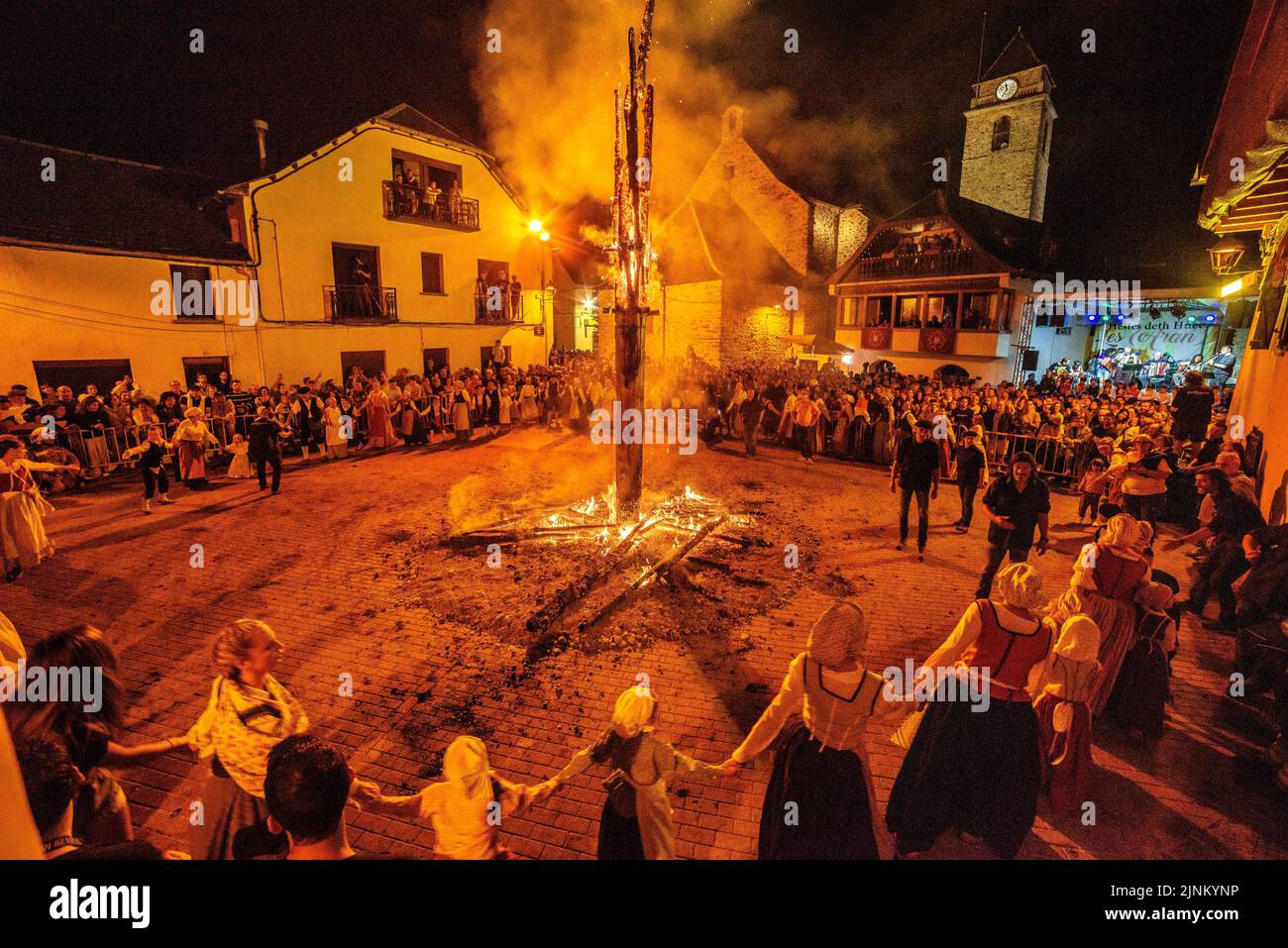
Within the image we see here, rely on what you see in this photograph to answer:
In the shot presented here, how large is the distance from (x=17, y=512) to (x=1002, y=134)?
4960 centimetres

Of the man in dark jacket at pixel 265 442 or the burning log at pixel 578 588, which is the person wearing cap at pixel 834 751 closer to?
the burning log at pixel 578 588

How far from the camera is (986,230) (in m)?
28.1

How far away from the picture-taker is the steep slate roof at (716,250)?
31.2 metres

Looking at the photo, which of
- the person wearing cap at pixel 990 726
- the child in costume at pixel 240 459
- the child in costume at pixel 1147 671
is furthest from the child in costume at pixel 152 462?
the child in costume at pixel 1147 671

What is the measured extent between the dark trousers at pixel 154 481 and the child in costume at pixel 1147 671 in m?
13.4

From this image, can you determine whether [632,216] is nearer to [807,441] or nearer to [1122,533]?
[1122,533]

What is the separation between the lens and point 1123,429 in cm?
1222

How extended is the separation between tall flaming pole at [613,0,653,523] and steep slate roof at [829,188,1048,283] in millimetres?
23123

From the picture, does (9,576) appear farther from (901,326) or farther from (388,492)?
(901,326)

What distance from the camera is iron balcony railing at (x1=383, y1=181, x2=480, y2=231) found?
21.1 m

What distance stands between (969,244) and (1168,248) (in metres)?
15.3

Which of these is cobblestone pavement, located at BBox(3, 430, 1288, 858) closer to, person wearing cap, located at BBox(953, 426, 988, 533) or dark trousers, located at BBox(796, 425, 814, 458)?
person wearing cap, located at BBox(953, 426, 988, 533)

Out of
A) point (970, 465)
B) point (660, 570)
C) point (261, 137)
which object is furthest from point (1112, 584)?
point (261, 137)
